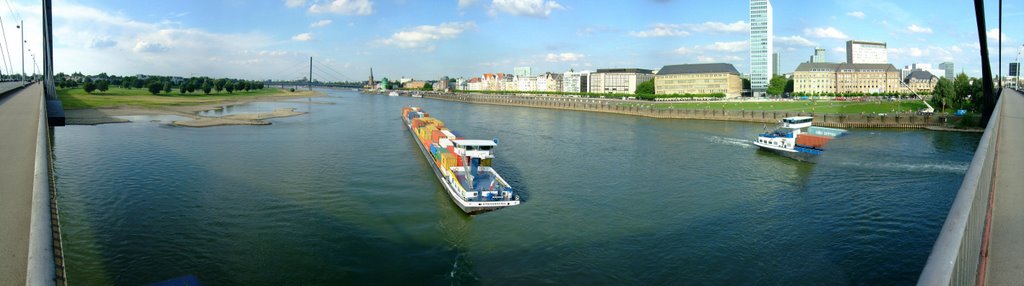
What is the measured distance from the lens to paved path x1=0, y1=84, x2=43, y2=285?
718 centimetres

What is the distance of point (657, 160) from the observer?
34781 millimetres

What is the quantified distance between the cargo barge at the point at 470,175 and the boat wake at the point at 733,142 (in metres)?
23.2

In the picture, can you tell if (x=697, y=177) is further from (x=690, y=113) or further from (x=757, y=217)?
(x=690, y=113)

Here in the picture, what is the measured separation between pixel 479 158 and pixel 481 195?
4862 mm

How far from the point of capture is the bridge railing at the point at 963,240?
5.45 metres

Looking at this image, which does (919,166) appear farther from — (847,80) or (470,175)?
(847,80)

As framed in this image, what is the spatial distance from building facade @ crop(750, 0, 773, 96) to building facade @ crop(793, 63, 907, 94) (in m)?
10.8

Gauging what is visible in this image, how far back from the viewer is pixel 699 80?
13225cm

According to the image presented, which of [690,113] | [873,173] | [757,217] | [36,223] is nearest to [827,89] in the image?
[690,113]

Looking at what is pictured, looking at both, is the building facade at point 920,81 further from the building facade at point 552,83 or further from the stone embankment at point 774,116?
the building facade at point 552,83

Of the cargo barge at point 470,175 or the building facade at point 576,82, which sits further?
the building facade at point 576,82

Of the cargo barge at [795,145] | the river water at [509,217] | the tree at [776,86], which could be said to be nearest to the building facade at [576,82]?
the tree at [776,86]

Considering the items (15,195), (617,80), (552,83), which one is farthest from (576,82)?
(15,195)

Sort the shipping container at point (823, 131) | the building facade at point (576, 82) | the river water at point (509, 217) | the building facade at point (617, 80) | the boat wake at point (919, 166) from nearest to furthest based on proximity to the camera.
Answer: the river water at point (509, 217), the boat wake at point (919, 166), the shipping container at point (823, 131), the building facade at point (617, 80), the building facade at point (576, 82)
